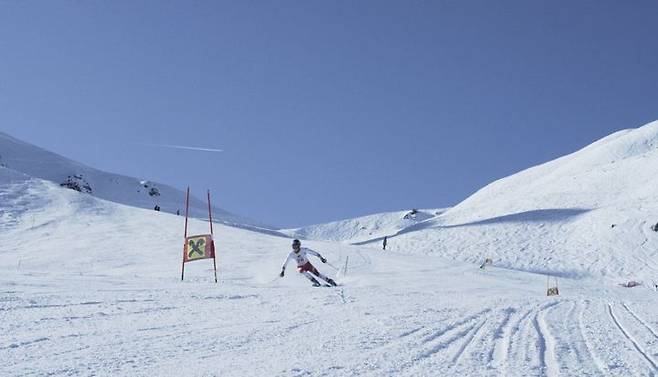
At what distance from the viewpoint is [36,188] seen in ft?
191

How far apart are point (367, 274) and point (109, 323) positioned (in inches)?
801

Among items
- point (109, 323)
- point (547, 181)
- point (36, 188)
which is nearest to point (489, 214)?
point (547, 181)

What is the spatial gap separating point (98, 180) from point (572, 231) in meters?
85.0

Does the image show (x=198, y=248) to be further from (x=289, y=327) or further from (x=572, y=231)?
(x=572, y=231)

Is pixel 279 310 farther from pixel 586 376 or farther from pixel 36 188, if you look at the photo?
pixel 36 188

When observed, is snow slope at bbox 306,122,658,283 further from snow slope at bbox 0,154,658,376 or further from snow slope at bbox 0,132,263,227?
snow slope at bbox 0,132,263,227

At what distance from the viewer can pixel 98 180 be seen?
119750mm

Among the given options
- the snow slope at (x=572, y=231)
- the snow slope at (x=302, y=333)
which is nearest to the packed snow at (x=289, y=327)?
the snow slope at (x=302, y=333)

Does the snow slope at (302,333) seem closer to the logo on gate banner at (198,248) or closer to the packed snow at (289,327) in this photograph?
the packed snow at (289,327)

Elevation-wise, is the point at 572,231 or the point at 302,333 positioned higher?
the point at 572,231

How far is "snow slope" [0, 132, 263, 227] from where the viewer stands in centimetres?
11044

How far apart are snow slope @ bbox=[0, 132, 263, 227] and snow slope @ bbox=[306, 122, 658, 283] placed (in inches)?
1758

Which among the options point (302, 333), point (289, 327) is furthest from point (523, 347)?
point (289, 327)

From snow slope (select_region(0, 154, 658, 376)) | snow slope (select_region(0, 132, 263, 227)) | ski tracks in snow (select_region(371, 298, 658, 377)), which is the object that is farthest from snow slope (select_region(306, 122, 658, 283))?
snow slope (select_region(0, 132, 263, 227))
